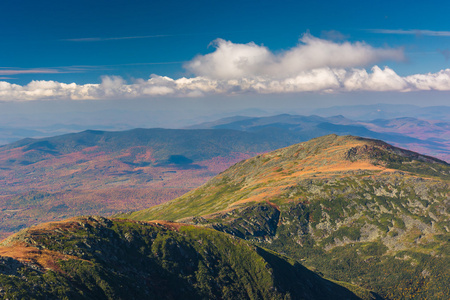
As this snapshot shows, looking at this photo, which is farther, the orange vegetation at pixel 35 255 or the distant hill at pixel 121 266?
the orange vegetation at pixel 35 255

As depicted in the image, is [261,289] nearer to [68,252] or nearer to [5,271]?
[68,252]

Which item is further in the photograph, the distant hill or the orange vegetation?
the orange vegetation

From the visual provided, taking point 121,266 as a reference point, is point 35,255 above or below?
above

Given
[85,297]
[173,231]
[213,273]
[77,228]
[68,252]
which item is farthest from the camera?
[173,231]

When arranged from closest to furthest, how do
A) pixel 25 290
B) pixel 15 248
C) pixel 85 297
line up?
pixel 25 290 → pixel 85 297 → pixel 15 248

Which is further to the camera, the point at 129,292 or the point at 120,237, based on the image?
the point at 120,237

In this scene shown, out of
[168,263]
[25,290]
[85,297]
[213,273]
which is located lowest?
[213,273]

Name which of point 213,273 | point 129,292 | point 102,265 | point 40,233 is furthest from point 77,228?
point 213,273

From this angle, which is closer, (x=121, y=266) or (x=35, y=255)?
(x=35, y=255)
